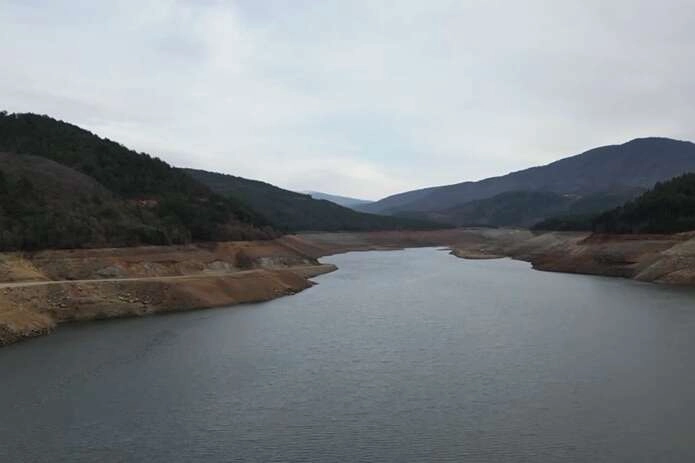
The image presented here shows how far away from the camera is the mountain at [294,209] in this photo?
130250 mm

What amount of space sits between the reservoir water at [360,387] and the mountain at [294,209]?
97974 mm

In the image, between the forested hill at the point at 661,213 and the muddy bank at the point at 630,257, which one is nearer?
the muddy bank at the point at 630,257

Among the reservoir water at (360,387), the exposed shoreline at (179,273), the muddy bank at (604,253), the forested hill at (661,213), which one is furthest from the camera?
the forested hill at (661,213)

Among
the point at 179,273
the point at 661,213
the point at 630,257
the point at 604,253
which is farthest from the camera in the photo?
the point at 604,253

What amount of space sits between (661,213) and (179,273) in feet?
137

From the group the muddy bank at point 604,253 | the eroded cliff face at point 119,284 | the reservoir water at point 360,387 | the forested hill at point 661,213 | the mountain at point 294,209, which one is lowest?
the reservoir water at point 360,387

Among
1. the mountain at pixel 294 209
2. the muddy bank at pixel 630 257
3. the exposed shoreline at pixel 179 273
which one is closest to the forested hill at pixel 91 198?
the exposed shoreline at pixel 179 273

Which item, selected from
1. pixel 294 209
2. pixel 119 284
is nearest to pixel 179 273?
pixel 119 284

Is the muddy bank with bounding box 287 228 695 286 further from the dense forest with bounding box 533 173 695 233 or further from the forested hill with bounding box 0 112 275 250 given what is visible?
the forested hill with bounding box 0 112 275 250

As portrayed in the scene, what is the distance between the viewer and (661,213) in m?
56.0

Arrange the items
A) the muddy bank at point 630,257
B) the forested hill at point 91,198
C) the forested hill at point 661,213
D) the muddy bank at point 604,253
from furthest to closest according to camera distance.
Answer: the forested hill at point 661,213 → the muddy bank at point 604,253 → the muddy bank at point 630,257 → the forested hill at point 91,198

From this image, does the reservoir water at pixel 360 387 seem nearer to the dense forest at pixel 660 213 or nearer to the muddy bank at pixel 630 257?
the muddy bank at pixel 630 257

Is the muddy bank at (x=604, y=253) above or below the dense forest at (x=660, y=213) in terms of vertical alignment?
below

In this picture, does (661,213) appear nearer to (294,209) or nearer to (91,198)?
(91,198)
